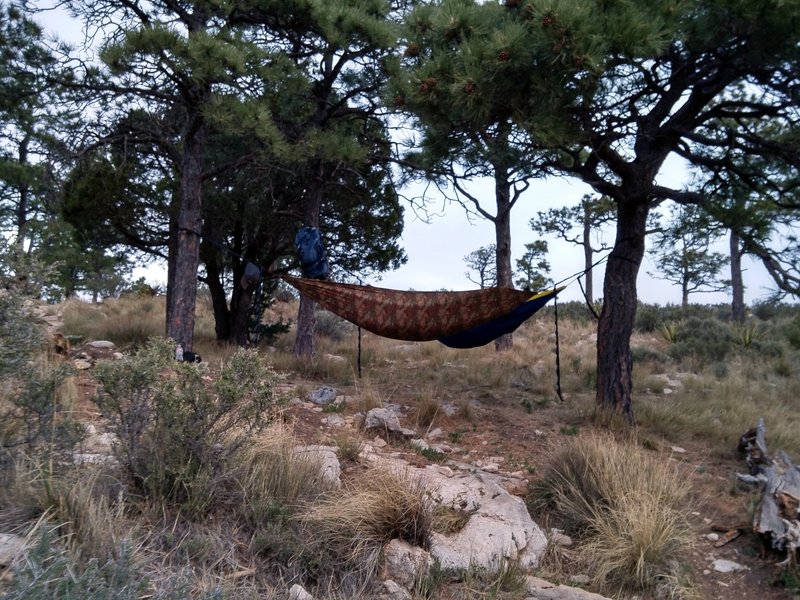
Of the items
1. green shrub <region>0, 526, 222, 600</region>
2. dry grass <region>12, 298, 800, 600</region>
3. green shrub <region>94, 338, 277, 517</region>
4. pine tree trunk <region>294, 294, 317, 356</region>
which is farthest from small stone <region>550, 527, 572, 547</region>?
pine tree trunk <region>294, 294, 317, 356</region>

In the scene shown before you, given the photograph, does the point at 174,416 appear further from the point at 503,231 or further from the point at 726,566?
the point at 503,231

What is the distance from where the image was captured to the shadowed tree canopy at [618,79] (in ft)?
13.6

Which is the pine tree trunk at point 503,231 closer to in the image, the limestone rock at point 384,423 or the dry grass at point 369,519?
the limestone rock at point 384,423

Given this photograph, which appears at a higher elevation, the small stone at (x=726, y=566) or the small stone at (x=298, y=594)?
the small stone at (x=298, y=594)

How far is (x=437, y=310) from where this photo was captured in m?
5.70

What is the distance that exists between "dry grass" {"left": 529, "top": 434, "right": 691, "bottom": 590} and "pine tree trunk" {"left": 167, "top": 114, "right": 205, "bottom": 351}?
14.3 ft

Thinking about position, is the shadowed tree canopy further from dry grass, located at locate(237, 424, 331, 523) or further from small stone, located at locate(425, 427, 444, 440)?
dry grass, located at locate(237, 424, 331, 523)

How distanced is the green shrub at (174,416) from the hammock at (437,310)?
250 centimetres

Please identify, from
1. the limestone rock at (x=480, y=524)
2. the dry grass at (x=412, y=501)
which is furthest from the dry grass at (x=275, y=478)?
the limestone rock at (x=480, y=524)

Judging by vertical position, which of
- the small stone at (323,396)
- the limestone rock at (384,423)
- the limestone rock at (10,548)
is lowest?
the limestone rock at (10,548)

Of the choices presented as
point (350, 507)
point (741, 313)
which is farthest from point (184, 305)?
point (741, 313)

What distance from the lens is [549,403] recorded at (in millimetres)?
6777


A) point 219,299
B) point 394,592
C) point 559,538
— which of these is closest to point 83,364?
point 219,299

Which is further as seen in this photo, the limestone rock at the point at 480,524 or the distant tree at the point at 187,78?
the distant tree at the point at 187,78
